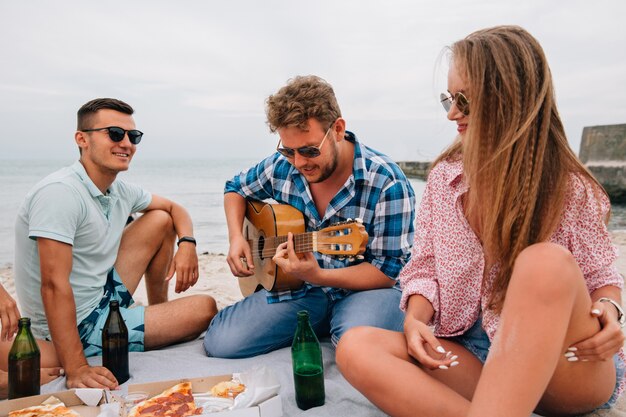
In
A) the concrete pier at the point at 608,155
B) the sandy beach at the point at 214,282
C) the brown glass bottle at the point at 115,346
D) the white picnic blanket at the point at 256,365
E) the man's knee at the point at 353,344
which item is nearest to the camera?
the man's knee at the point at 353,344

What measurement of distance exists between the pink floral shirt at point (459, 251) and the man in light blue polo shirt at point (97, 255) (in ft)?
5.93

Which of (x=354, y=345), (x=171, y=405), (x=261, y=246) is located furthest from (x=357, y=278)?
(x=171, y=405)

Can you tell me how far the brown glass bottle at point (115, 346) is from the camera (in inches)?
123

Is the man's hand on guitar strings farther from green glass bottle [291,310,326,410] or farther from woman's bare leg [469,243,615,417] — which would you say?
woman's bare leg [469,243,615,417]

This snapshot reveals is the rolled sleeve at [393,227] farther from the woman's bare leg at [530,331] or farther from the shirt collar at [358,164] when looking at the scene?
the woman's bare leg at [530,331]

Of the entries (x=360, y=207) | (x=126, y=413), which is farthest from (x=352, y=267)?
(x=126, y=413)

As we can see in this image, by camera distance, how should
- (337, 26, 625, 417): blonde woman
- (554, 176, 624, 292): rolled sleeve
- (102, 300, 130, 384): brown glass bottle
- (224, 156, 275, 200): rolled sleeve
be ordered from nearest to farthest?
1. (337, 26, 625, 417): blonde woman
2. (554, 176, 624, 292): rolled sleeve
3. (102, 300, 130, 384): brown glass bottle
4. (224, 156, 275, 200): rolled sleeve

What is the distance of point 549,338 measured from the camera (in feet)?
5.65

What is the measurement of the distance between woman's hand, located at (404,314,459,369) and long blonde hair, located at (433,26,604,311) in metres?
0.40

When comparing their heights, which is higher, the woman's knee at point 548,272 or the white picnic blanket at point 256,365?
the woman's knee at point 548,272

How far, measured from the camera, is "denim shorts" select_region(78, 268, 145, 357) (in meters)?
3.40

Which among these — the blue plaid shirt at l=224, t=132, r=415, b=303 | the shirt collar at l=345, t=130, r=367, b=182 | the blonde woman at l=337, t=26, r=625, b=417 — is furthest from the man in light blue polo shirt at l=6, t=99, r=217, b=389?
the blonde woman at l=337, t=26, r=625, b=417

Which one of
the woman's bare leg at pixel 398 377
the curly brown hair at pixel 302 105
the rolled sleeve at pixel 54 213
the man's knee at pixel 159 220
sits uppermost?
the curly brown hair at pixel 302 105

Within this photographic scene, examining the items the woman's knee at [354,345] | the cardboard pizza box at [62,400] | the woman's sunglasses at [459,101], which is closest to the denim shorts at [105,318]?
the cardboard pizza box at [62,400]
